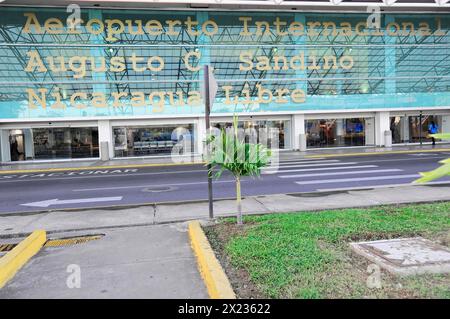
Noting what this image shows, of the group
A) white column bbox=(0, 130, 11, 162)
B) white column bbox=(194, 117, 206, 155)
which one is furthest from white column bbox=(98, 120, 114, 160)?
white column bbox=(0, 130, 11, 162)

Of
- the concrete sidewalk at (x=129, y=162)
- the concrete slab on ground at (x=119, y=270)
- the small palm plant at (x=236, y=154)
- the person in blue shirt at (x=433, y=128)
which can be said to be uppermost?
the person in blue shirt at (x=433, y=128)

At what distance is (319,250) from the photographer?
519 cm

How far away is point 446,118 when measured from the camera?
106 feet

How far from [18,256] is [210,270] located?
116 inches

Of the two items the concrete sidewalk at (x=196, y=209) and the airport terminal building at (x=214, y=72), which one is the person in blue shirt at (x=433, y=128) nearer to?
the airport terminal building at (x=214, y=72)

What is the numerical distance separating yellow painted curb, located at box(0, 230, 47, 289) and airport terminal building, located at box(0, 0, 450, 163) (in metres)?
20.6

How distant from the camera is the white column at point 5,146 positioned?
87.7 feet

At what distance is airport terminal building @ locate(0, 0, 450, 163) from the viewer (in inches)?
1035

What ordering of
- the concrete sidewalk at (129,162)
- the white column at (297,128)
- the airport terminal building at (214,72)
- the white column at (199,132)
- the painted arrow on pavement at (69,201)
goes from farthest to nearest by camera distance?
the white column at (297,128) < the white column at (199,132) < the airport terminal building at (214,72) < the concrete sidewalk at (129,162) < the painted arrow on pavement at (69,201)

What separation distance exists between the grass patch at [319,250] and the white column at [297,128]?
68.7 ft

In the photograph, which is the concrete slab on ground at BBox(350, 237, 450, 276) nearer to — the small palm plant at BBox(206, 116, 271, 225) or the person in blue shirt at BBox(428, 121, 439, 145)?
the small palm plant at BBox(206, 116, 271, 225)

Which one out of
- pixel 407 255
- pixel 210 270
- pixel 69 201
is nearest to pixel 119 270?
pixel 210 270

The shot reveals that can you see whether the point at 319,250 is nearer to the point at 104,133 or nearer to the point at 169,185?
the point at 169,185

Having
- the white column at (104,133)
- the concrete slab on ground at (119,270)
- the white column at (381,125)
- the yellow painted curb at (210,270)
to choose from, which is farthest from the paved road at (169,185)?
the white column at (381,125)
